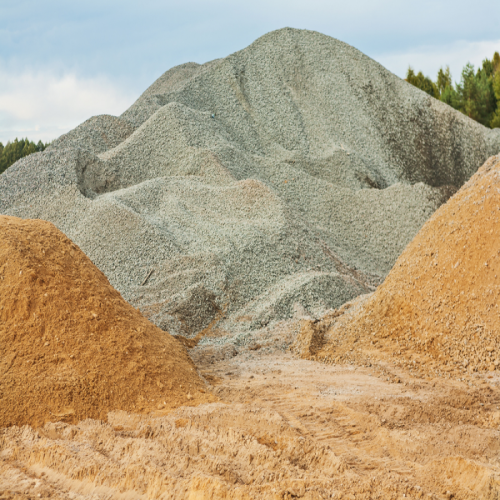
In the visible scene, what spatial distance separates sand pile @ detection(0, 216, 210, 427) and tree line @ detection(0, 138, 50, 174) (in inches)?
654

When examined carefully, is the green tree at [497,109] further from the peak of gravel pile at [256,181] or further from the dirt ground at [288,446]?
the dirt ground at [288,446]

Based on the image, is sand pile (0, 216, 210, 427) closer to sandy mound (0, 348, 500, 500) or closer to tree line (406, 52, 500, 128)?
sandy mound (0, 348, 500, 500)

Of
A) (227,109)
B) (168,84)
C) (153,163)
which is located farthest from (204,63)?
(153,163)

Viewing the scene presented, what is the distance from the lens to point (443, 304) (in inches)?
236

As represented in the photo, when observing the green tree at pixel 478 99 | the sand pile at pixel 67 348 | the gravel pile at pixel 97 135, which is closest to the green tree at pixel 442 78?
the green tree at pixel 478 99

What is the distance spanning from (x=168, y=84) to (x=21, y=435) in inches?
774

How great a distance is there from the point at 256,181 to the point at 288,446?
9229 millimetres

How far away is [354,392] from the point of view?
203 inches

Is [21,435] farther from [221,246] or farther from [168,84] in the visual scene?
[168,84]

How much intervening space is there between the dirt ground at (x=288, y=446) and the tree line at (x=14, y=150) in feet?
58.9

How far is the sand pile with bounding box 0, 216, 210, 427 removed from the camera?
14.7 feet

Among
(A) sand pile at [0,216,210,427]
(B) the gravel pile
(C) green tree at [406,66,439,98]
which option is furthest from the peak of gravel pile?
(C) green tree at [406,66,439,98]

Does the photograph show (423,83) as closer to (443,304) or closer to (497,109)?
(497,109)

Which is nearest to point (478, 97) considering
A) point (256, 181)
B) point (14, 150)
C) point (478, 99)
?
point (478, 99)
